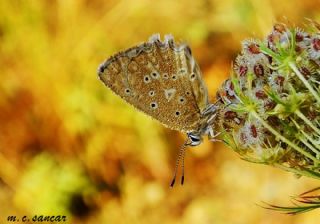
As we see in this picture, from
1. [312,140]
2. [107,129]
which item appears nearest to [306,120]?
[312,140]

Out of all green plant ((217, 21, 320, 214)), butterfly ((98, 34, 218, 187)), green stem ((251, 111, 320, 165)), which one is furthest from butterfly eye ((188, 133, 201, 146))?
green stem ((251, 111, 320, 165))

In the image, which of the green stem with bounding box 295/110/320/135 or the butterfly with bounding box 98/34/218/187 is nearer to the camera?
the green stem with bounding box 295/110/320/135

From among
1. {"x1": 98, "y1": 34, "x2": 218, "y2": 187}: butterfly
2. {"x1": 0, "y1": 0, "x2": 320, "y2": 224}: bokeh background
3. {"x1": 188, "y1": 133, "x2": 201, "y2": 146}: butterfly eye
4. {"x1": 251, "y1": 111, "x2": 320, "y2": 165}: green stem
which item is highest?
{"x1": 0, "y1": 0, "x2": 320, "y2": 224}: bokeh background

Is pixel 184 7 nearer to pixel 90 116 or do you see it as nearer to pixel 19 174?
pixel 90 116

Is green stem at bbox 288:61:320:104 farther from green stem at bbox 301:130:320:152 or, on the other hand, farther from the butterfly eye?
the butterfly eye

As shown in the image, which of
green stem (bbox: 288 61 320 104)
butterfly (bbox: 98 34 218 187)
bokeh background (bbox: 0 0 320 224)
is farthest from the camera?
bokeh background (bbox: 0 0 320 224)

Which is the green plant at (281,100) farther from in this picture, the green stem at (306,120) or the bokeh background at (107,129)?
the bokeh background at (107,129)

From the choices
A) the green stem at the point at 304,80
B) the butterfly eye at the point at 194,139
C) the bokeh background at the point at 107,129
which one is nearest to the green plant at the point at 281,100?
the green stem at the point at 304,80

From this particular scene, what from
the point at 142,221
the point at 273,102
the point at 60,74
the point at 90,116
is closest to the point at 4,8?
the point at 60,74
